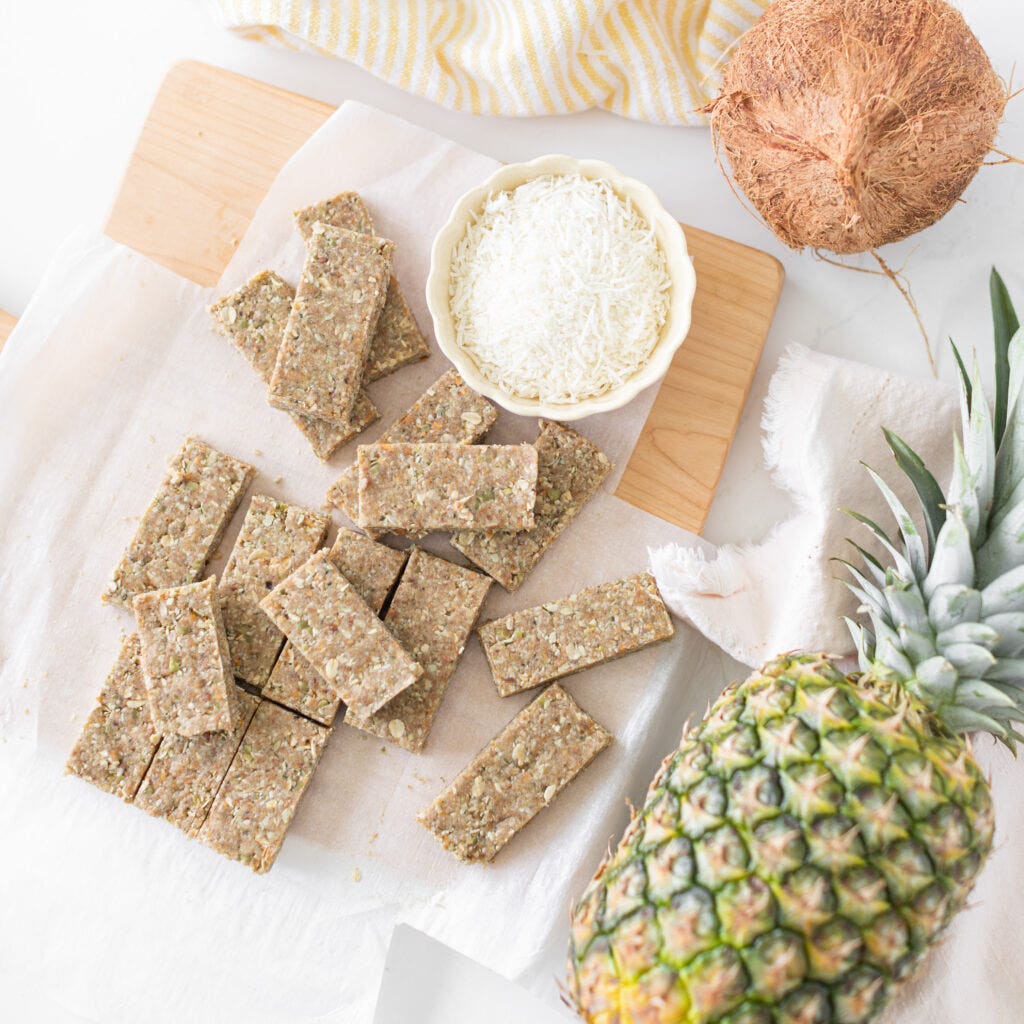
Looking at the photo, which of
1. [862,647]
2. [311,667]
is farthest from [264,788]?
[862,647]

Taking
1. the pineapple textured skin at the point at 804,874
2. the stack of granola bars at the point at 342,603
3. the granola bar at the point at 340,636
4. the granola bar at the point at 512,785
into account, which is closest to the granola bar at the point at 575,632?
the stack of granola bars at the point at 342,603

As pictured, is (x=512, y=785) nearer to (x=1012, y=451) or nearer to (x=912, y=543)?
(x=912, y=543)

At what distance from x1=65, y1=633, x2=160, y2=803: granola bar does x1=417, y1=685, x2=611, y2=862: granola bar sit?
31.4 inches

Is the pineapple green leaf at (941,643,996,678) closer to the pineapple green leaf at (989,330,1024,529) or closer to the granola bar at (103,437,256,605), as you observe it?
the pineapple green leaf at (989,330,1024,529)

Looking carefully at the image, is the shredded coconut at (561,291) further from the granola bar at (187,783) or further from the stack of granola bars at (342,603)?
the granola bar at (187,783)

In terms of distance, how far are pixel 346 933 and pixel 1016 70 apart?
3032mm

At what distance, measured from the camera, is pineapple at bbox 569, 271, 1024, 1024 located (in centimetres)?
187

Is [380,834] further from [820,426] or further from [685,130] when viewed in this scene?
[685,130]

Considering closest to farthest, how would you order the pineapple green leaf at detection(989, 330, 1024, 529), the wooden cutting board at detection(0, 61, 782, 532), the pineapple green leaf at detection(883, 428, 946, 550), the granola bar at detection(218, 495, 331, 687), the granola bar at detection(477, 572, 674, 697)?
the pineapple green leaf at detection(989, 330, 1024, 529) < the pineapple green leaf at detection(883, 428, 946, 550) < the granola bar at detection(477, 572, 674, 697) < the granola bar at detection(218, 495, 331, 687) < the wooden cutting board at detection(0, 61, 782, 532)

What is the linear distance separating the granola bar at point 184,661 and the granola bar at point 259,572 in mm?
84

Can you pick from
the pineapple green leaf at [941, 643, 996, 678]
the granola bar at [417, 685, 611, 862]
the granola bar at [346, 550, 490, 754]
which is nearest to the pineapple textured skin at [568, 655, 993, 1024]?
the pineapple green leaf at [941, 643, 996, 678]

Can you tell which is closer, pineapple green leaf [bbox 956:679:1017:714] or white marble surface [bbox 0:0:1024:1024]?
pineapple green leaf [bbox 956:679:1017:714]

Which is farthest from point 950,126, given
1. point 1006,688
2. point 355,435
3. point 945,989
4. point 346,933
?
point 346,933

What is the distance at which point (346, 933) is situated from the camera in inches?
106
